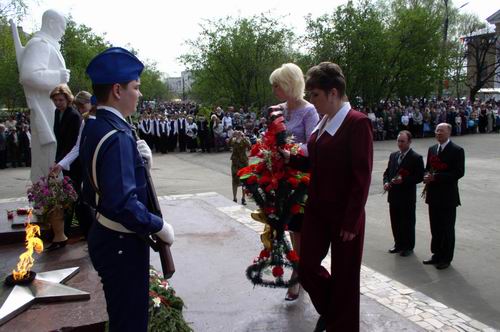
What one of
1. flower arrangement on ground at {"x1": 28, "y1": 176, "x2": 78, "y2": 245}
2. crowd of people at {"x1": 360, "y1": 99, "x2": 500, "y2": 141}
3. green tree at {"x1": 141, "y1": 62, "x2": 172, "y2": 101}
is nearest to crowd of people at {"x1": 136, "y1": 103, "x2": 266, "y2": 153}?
crowd of people at {"x1": 360, "y1": 99, "x2": 500, "y2": 141}

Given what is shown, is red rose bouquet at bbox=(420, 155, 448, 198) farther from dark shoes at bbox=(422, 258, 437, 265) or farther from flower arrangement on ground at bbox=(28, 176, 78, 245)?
flower arrangement on ground at bbox=(28, 176, 78, 245)

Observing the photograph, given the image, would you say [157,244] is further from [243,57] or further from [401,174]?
[243,57]

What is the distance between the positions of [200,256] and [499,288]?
3.33 metres

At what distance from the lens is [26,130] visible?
686 inches

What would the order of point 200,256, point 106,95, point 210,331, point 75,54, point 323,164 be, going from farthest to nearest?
point 75,54
point 200,256
point 210,331
point 323,164
point 106,95

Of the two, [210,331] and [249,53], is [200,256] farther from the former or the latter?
[249,53]

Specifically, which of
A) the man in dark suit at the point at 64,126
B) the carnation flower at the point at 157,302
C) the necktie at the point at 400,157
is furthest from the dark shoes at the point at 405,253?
the man in dark suit at the point at 64,126

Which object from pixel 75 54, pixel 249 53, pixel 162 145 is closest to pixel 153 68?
pixel 75 54

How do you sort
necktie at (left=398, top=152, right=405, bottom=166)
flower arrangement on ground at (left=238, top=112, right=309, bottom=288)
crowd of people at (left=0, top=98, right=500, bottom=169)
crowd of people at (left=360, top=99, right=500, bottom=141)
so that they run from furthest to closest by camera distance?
crowd of people at (left=360, top=99, right=500, bottom=141) → crowd of people at (left=0, top=98, right=500, bottom=169) → necktie at (left=398, top=152, right=405, bottom=166) → flower arrangement on ground at (left=238, top=112, right=309, bottom=288)

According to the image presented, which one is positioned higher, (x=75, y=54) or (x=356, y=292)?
(x=75, y=54)

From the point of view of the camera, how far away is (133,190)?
2.21m

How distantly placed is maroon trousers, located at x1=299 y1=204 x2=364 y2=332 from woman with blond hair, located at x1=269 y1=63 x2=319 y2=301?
76 cm

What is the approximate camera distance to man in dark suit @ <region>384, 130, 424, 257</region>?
6.28m

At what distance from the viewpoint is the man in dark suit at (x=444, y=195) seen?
577 centimetres
